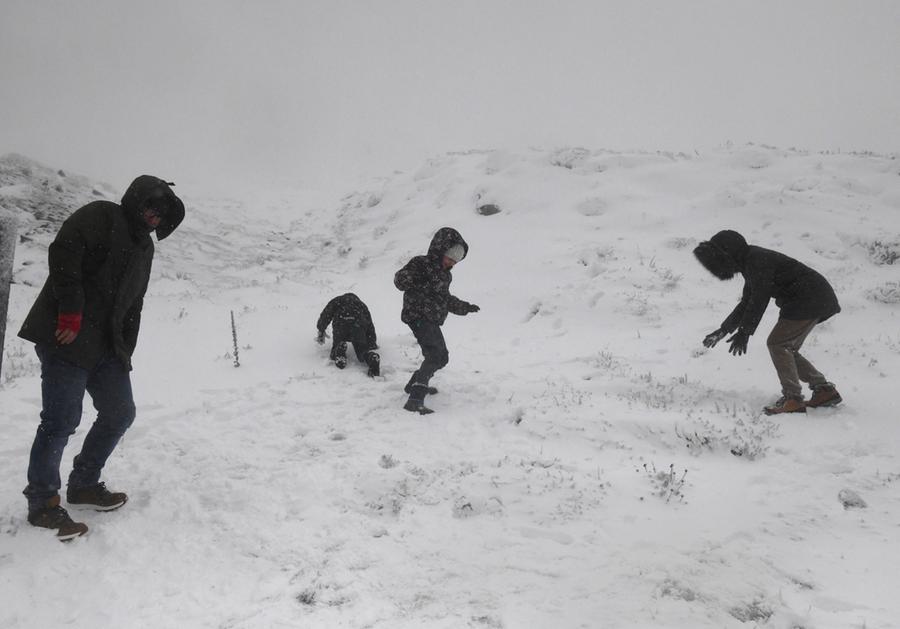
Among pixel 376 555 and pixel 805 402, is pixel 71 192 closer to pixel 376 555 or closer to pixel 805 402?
pixel 376 555

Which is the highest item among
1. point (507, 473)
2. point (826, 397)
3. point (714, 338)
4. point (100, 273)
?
point (100, 273)

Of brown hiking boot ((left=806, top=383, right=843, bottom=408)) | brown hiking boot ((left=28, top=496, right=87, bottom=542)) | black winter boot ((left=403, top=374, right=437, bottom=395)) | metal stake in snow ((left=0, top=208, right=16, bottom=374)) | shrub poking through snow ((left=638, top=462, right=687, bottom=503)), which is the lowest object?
brown hiking boot ((left=28, top=496, right=87, bottom=542))

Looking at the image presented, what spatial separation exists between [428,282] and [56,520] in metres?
4.49

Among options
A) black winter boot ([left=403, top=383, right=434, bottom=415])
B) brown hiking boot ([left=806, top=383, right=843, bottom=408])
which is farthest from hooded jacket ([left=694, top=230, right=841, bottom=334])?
black winter boot ([left=403, top=383, right=434, bottom=415])

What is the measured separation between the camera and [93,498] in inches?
160

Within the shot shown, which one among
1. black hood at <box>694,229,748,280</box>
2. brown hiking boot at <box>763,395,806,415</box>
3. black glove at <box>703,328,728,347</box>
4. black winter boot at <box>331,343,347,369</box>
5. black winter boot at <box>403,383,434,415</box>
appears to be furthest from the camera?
black winter boot at <box>331,343,347,369</box>

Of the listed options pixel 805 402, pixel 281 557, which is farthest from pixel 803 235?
pixel 281 557

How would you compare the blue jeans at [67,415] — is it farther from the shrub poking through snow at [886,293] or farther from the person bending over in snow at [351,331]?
the shrub poking through snow at [886,293]

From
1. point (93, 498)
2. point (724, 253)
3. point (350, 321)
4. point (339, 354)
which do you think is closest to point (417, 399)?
point (339, 354)

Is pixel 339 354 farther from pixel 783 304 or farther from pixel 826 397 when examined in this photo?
pixel 826 397

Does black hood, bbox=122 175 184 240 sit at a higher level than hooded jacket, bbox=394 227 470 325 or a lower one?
higher

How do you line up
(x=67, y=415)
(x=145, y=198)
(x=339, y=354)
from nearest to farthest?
(x=67, y=415)
(x=145, y=198)
(x=339, y=354)

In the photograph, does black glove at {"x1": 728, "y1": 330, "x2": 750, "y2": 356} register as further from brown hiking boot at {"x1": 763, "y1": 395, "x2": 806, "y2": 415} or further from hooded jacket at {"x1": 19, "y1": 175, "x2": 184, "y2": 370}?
hooded jacket at {"x1": 19, "y1": 175, "x2": 184, "y2": 370}

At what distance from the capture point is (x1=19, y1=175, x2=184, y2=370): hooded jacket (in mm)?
3482
